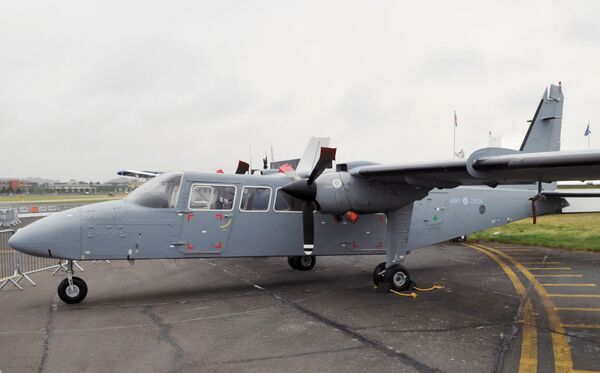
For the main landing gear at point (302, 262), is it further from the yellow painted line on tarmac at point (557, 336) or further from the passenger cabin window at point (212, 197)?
the yellow painted line on tarmac at point (557, 336)

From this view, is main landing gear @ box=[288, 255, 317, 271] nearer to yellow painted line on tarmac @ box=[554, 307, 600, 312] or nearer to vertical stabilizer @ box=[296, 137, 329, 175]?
yellow painted line on tarmac @ box=[554, 307, 600, 312]

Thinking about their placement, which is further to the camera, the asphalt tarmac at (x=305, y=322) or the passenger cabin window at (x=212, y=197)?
the passenger cabin window at (x=212, y=197)

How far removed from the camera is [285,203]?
10258 millimetres

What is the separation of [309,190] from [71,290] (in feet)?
16.5

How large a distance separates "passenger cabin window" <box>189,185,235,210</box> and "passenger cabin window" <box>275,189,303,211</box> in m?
1.08

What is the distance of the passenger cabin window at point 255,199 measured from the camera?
32.1ft

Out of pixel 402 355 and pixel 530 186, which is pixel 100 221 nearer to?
pixel 402 355

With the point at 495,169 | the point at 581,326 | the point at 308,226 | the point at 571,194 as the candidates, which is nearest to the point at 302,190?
the point at 308,226

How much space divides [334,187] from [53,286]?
23.2ft

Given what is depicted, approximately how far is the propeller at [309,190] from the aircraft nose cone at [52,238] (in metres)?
4.11

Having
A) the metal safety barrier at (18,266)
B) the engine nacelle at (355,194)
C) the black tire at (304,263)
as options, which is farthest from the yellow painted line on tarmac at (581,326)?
the metal safety barrier at (18,266)

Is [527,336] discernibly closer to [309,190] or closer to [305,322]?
[305,322]

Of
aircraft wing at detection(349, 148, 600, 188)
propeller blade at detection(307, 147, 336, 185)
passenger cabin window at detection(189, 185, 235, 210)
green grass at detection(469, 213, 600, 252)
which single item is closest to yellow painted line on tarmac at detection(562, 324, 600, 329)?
aircraft wing at detection(349, 148, 600, 188)

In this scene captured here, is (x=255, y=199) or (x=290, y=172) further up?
(x=290, y=172)
